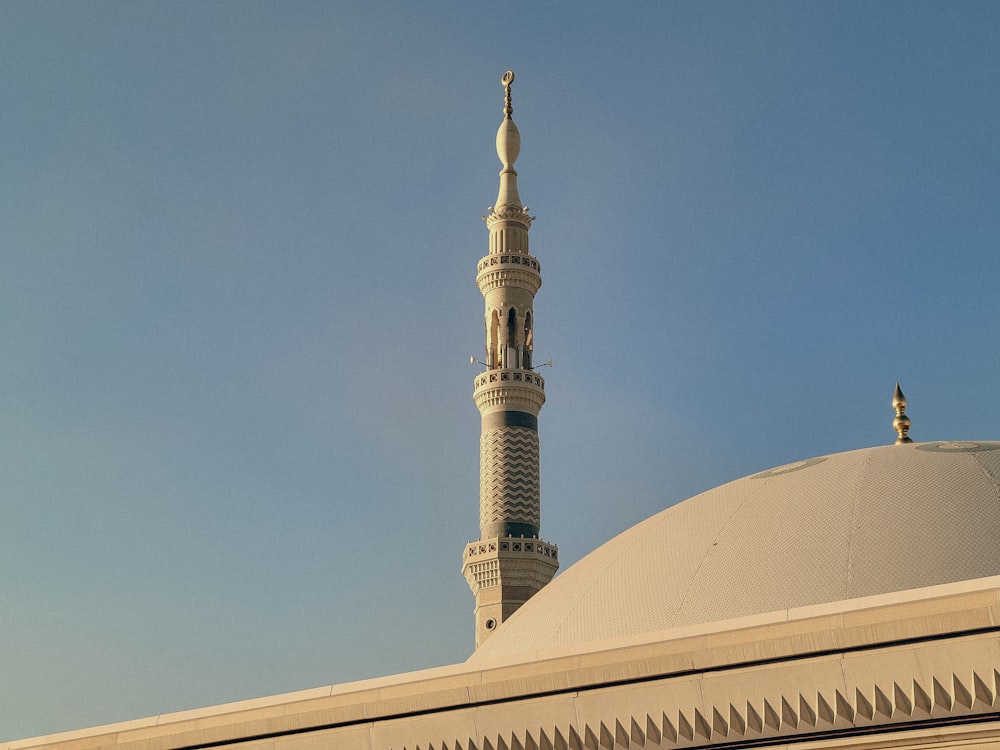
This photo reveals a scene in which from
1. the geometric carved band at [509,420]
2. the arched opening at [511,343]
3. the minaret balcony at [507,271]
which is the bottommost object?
the geometric carved band at [509,420]

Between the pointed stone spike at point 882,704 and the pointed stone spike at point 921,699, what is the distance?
17 cm

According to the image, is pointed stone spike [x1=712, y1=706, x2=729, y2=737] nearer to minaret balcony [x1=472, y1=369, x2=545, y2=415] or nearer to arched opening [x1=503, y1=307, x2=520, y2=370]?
minaret balcony [x1=472, y1=369, x2=545, y2=415]

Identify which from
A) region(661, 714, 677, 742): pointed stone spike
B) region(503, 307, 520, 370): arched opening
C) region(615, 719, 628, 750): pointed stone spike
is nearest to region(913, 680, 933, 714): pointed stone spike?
region(661, 714, 677, 742): pointed stone spike

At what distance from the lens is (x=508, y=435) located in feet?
124

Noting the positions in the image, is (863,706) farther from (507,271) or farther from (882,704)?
(507,271)

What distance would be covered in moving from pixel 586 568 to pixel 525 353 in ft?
80.1

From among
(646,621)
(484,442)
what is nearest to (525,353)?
(484,442)

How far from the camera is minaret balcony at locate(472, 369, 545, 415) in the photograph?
126 feet

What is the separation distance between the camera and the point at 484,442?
125 feet

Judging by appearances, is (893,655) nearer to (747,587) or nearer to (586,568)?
(747,587)

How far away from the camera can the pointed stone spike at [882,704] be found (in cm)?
870

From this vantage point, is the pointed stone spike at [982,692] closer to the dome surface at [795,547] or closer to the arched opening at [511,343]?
the dome surface at [795,547]

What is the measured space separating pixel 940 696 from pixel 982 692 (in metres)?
0.27

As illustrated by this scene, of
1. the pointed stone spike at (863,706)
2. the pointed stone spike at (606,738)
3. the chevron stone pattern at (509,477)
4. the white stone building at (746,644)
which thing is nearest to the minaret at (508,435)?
the chevron stone pattern at (509,477)
